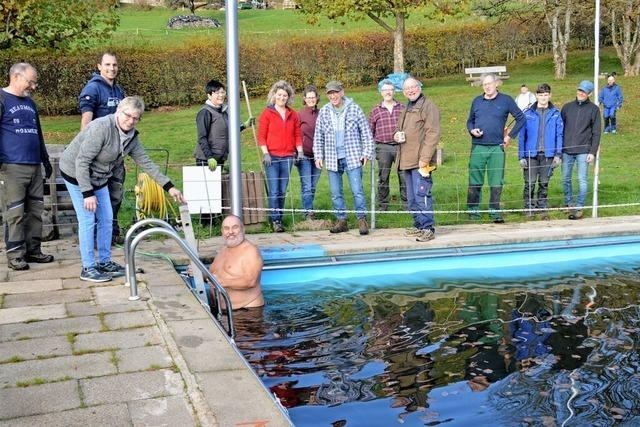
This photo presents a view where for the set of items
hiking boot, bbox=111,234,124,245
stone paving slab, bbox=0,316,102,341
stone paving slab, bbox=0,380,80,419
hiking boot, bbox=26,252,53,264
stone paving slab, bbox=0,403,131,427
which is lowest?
stone paving slab, bbox=0,403,131,427

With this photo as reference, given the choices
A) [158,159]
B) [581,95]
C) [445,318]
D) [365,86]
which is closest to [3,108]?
[445,318]

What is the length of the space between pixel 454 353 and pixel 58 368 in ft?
9.77

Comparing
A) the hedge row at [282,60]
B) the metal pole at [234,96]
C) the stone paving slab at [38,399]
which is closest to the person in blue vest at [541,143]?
the metal pole at [234,96]

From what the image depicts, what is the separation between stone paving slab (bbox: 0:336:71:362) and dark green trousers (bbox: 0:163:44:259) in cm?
227

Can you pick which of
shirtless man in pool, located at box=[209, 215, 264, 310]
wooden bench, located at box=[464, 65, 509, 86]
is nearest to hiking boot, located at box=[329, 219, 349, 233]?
shirtless man in pool, located at box=[209, 215, 264, 310]

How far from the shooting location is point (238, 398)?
13.2 ft

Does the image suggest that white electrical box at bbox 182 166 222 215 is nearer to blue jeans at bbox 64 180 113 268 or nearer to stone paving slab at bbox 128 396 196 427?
blue jeans at bbox 64 180 113 268

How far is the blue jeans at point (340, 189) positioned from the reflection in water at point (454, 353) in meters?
1.58

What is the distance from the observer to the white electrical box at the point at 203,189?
929cm

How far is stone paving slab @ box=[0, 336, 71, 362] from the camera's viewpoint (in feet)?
15.8

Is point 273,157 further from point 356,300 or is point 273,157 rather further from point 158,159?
point 158,159

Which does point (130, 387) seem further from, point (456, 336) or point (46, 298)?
point (456, 336)

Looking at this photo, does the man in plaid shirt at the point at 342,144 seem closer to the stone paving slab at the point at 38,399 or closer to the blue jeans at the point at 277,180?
the blue jeans at the point at 277,180

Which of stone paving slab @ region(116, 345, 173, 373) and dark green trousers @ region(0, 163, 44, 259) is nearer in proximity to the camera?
stone paving slab @ region(116, 345, 173, 373)
